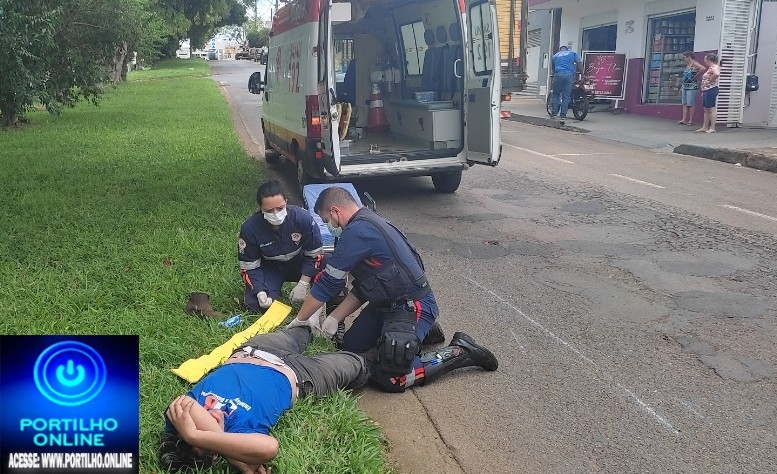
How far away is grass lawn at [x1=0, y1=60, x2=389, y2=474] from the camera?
3.50 metres

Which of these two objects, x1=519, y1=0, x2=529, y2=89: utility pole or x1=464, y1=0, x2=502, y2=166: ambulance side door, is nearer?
x1=464, y1=0, x2=502, y2=166: ambulance side door

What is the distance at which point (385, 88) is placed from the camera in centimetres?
1097

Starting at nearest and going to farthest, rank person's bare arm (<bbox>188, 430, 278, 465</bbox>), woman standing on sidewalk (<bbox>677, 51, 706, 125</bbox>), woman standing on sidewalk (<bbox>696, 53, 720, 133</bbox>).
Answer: person's bare arm (<bbox>188, 430, 278, 465</bbox>), woman standing on sidewalk (<bbox>696, 53, 720, 133</bbox>), woman standing on sidewalk (<bbox>677, 51, 706, 125</bbox>)

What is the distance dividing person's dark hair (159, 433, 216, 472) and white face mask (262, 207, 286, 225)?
2148mm

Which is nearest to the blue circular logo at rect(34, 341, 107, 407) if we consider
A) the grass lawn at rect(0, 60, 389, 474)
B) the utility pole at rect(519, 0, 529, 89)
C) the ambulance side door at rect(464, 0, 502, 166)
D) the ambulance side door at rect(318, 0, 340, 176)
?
the grass lawn at rect(0, 60, 389, 474)

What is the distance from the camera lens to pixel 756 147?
1327 centimetres

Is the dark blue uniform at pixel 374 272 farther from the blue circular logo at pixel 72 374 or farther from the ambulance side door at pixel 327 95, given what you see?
the ambulance side door at pixel 327 95

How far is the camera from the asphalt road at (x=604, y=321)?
357 centimetres

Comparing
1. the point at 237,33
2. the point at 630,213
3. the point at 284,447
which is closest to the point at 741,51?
the point at 630,213

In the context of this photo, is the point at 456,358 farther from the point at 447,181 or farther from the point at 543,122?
the point at 543,122

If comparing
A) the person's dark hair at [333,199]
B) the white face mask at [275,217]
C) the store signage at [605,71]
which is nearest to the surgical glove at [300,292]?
the white face mask at [275,217]

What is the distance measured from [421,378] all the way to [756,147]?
11.3m

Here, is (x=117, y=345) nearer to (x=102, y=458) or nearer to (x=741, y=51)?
(x=102, y=458)

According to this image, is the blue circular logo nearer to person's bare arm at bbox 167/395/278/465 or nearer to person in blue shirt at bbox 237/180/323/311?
person's bare arm at bbox 167/395/278/465
